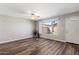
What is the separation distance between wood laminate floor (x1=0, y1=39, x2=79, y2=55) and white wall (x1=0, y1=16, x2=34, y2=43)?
12 cm

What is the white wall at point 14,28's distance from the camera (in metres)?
1.38

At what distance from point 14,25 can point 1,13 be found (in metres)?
0.34

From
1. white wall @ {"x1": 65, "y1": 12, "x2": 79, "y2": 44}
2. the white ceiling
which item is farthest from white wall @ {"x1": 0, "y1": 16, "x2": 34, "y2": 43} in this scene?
white wall @ {"x1": 65, "y1": 12, "x2": 79, "y2": 44}

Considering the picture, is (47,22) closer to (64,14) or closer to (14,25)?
(64,14)

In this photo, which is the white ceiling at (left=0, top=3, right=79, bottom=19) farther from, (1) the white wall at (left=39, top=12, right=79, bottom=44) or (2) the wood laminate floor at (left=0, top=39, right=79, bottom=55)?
(2) the wood laminate floor at (left=0, top=39, right=79, bottom=55)

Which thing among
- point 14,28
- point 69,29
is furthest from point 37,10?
point 69,29

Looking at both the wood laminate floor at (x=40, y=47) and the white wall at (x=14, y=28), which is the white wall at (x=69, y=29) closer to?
the wood laminate floor at (x=40, y=47)

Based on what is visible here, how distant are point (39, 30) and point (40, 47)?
39 cm

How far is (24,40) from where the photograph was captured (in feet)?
5.25

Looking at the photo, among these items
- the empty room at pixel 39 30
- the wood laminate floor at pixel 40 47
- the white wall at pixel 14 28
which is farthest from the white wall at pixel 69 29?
the white wall at pixel 14 28

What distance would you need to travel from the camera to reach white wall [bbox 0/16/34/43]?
1378 millimetres

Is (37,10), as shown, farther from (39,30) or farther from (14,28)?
(14,28)
